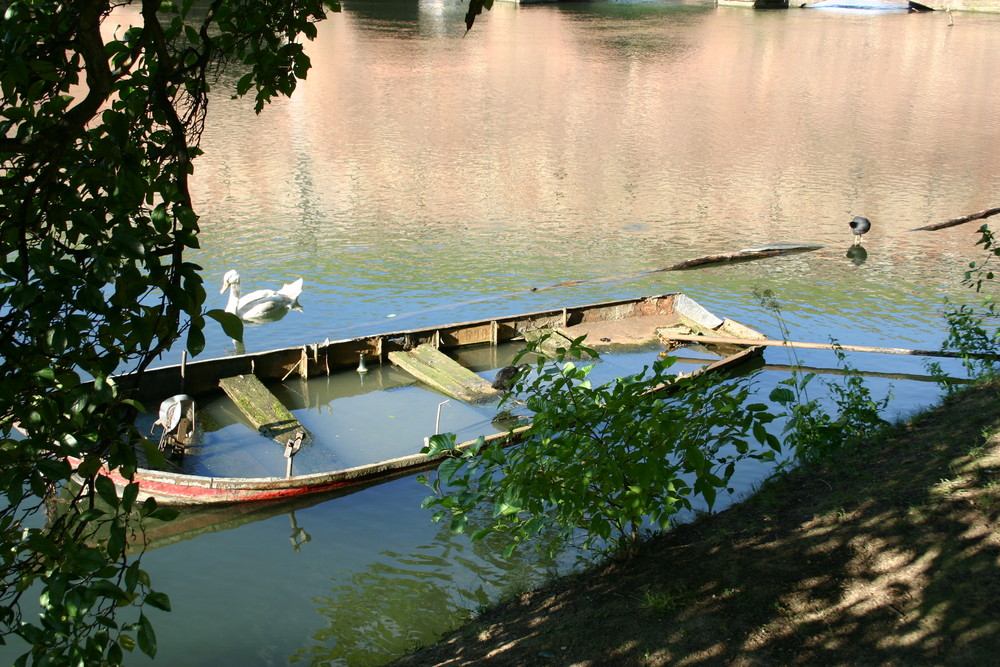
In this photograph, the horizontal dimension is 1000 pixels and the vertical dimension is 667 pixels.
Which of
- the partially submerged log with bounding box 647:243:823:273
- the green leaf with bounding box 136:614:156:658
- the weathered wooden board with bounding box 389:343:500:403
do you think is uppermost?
the green leaf with bounding box 136:614:156:658

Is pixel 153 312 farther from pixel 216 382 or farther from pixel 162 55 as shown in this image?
pixel 216 382

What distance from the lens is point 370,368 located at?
508 inches

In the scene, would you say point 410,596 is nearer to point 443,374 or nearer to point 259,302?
point 443,374

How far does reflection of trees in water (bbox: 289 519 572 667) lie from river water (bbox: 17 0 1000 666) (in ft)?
0.08

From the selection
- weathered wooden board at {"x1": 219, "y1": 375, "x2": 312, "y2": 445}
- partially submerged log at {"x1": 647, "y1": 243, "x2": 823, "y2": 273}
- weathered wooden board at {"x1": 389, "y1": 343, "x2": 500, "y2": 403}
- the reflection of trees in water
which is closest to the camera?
the reflection of trees in water

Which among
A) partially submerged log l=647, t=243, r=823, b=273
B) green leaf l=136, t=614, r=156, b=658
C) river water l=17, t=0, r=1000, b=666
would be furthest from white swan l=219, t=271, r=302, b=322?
green leaf l=136, t=614, r=156, b=658

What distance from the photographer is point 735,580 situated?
5266 mm

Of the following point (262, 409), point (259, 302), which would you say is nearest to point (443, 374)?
point (262, 409)

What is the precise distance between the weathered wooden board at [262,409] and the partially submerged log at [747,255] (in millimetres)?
8665

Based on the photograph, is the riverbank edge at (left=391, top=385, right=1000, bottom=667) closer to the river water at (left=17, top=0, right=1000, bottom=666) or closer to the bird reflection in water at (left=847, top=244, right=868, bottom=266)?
the river water at (left=17, top=0, right=1000, bottom=666)

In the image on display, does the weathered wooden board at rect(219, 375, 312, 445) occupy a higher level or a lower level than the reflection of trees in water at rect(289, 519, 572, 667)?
higher

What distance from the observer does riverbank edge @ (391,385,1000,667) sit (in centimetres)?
454

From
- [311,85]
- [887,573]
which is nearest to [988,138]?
[311,85]

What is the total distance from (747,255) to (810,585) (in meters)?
14.1
